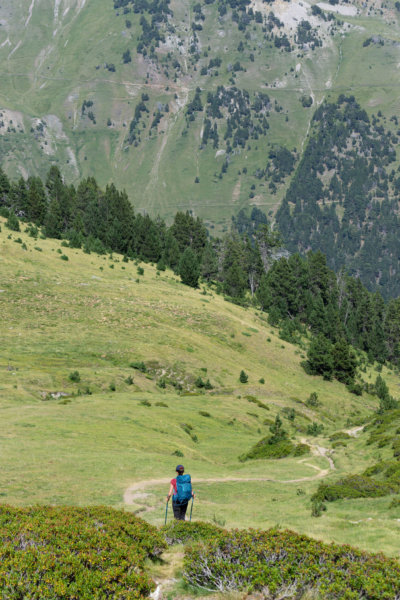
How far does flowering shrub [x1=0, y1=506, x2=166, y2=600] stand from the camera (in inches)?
313

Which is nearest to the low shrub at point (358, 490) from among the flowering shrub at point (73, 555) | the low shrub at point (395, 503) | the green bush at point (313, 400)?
the low shrub at point (395, 503)

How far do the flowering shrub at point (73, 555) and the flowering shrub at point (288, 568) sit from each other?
1402mm

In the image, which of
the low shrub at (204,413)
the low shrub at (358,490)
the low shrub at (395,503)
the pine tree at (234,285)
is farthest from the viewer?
the pine tree at (234,285)

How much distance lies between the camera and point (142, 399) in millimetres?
40688

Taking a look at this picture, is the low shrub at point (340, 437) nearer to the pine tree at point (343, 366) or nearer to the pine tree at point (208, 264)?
the pine tree at point (343, 366)

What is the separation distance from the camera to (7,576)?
25.8 ft

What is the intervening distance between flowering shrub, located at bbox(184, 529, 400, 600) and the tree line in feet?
254

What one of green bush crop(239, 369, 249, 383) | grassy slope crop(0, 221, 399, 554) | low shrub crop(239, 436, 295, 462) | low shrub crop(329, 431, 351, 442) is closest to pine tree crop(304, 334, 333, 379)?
grassy slope crop(0, 221, 399, 554)

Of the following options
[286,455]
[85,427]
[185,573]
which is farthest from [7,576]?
[286,455]

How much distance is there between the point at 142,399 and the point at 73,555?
3211 cm

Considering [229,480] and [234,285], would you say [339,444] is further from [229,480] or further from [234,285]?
[234,285]

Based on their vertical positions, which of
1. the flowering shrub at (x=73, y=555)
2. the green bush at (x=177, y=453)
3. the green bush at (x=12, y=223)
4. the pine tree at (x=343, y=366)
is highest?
the green bush at (x=12, y=223)

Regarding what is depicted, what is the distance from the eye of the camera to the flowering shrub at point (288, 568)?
8703mm

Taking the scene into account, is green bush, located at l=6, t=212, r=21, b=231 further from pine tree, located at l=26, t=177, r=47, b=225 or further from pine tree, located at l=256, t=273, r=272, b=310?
pine tree, located at l=256, t=273, r=272, b=310
